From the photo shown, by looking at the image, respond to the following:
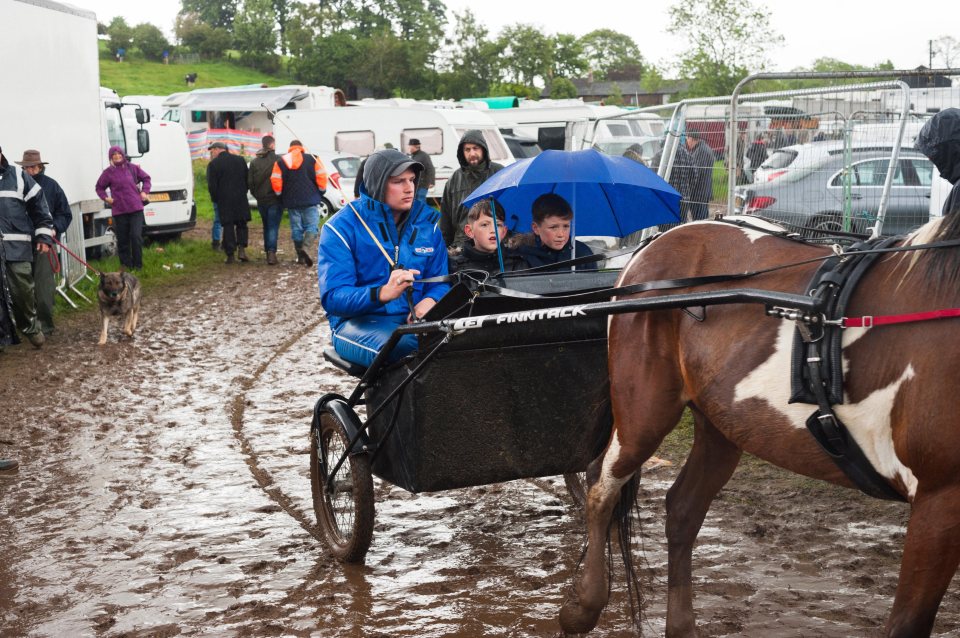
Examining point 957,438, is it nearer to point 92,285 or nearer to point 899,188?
point 899,188

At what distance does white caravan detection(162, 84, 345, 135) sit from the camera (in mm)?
30812

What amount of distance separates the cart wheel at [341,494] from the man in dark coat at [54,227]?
6.93m

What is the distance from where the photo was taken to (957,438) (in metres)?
2.93

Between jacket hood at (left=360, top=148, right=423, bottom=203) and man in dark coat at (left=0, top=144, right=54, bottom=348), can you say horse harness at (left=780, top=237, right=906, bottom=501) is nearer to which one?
jacket hood at (left=360, top=148, right=423, bottom=203)

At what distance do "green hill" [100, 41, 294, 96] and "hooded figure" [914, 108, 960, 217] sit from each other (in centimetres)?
5698

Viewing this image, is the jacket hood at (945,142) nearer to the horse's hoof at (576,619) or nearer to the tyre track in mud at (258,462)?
the horse's hoof at (576,619)

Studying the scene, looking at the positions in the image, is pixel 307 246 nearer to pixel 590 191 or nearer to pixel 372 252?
pixel 590 191

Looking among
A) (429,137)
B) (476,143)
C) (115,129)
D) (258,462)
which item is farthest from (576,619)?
(429,137)

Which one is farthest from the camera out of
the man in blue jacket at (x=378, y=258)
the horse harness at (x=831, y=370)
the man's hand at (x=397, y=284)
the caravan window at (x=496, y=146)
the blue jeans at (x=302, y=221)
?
the caravan window at (x=496, y=146)

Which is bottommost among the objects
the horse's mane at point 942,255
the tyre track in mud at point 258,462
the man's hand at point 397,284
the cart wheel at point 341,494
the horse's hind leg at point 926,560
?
the tyre track in mud at point 258,462

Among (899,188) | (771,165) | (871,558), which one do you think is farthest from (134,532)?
(899,188)

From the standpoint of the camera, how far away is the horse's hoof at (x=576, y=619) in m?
4.02

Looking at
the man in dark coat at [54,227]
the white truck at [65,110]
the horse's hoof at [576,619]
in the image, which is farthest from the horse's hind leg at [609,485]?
the white truck at [65,110]

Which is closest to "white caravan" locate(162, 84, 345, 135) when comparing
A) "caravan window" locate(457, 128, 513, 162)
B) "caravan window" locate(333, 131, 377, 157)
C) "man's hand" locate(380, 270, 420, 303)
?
"caravan window" locate(333, 131, 377, 157)
